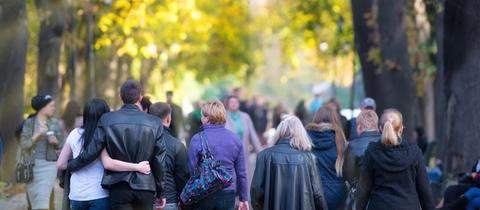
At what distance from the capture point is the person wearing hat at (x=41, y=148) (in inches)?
520

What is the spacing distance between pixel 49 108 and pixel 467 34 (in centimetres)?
655

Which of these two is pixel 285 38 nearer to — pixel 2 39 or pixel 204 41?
pixel 204 41

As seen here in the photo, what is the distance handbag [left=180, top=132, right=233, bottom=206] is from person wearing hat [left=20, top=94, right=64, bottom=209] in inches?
124

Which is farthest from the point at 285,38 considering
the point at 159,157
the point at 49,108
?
the point at 159,157

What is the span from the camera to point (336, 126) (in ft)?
A: 39.7

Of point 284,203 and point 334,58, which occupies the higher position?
point 334,58

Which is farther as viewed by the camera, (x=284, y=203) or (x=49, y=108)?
(x=49, y=108)

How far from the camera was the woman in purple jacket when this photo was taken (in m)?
10.7

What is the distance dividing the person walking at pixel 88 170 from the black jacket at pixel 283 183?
4.26ft

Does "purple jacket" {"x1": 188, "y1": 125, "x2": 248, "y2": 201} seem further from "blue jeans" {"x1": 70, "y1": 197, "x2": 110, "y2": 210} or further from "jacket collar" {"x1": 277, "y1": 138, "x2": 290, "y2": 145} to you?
"blue jeans" {"x1": 70, "y1": 197, "x2": 110, "y2": 210}

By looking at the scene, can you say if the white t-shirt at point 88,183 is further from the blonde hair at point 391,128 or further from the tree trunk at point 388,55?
the tree trunk at point 388,55

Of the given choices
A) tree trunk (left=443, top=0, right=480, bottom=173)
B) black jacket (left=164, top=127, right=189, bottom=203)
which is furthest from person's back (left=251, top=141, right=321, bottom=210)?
tree trunk (left=443, top=0, right=480, bottom=173)

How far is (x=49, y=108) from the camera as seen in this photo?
13289 millimetres

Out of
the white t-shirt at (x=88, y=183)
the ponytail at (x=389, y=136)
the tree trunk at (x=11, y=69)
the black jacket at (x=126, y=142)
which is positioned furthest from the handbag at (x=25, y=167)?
the tree trunk at (x=11, y=69)
